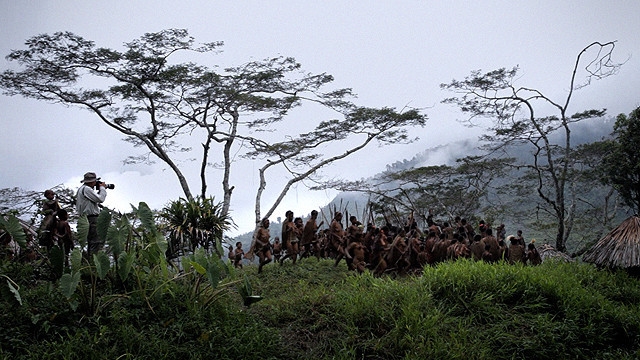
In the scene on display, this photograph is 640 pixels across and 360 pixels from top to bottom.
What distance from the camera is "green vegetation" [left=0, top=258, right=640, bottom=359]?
5.65 m

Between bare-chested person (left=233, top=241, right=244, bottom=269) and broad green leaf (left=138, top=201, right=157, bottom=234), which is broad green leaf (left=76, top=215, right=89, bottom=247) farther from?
bare-chested person (left=233, top=241, right=244, bottom=269)

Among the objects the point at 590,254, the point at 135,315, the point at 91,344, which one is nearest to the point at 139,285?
the point at 135,315

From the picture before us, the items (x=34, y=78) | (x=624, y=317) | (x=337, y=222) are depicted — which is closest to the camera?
(x=624, y=317)

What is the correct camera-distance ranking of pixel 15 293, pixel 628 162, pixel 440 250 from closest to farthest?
pixel 15 293, pixel 440 250, pixel 628 162

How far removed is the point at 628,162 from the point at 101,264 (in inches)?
612

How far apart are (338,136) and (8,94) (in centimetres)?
1238

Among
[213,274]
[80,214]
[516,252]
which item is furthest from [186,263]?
[516,252]

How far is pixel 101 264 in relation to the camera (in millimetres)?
5773

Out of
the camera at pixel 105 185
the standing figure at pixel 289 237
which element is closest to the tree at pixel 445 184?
the standing figure at pixel 289 237

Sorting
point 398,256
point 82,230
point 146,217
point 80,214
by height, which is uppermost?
point 80,214

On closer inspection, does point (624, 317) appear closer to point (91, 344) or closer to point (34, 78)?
point (91, 344)

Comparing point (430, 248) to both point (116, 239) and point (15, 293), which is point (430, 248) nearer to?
point (116, 239)

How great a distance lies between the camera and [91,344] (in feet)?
17.6

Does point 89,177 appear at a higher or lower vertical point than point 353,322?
higher
